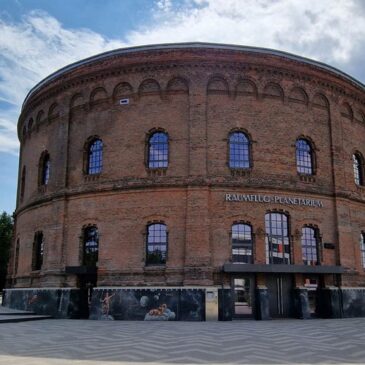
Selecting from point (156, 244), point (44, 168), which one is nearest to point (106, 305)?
point (156, 244)

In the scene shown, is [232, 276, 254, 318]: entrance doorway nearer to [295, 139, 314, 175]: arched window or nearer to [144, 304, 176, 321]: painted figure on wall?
[144, 304, 176, 321]: painted figure on wall

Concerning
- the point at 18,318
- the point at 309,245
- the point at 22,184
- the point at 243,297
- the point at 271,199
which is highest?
the point at 22,184

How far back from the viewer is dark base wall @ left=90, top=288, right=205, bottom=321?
18.6 meters

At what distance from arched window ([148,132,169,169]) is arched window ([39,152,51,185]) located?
679 cm

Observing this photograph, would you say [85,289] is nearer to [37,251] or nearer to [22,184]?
[37,251]

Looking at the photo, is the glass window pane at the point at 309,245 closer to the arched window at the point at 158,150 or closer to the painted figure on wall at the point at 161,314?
the painted figure on wall at the point at 161,314

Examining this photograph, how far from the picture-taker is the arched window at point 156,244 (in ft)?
65.3

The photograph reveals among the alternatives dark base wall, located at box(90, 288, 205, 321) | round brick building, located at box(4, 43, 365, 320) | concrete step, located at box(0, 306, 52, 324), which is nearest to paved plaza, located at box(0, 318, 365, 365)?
dark base wall, located at box(90, 288, 205, 321)

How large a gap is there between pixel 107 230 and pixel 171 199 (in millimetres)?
3283

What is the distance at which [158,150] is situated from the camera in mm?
21188

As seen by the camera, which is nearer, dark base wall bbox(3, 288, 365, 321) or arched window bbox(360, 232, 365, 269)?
dark base wall bbox(3, 288, 365, 321)

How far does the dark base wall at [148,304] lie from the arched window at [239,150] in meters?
5.99

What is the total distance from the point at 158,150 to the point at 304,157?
707 centimetres

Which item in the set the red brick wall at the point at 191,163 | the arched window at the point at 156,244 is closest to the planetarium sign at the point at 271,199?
the red brick wall at the point at 191,163
